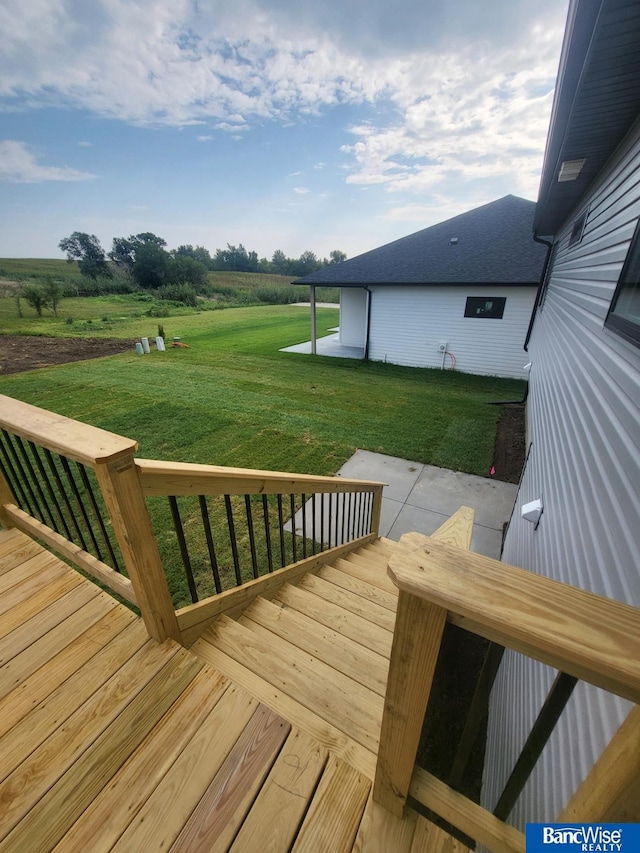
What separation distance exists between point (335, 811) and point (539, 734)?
0.81 m

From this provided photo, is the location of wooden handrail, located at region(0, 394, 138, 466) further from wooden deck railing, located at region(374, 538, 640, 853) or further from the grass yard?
the grass yard

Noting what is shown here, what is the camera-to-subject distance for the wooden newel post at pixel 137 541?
1.21 meters

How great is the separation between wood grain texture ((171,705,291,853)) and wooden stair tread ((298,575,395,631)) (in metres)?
1.27

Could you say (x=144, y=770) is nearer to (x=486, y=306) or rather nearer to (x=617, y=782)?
(x=617, y=782)

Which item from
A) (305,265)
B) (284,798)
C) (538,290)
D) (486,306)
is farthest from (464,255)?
(305,265)

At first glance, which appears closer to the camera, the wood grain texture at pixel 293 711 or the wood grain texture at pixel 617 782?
the wood grain texture at pixel 617 782

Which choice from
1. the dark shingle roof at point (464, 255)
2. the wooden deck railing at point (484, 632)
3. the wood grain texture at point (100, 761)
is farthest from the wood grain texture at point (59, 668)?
the dark shingle roof at point (464, 255)

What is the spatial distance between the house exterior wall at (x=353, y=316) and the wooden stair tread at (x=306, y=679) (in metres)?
11.4

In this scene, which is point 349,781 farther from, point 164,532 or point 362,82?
point 362,82

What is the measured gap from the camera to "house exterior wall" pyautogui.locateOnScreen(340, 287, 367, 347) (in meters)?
12.4

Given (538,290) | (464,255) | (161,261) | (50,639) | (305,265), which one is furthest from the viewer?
(305,265)

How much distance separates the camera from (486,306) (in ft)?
31.1

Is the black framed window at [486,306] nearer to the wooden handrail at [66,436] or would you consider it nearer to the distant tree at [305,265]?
the wooden handrail at [66,436]

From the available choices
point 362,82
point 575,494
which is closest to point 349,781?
point 575,494
